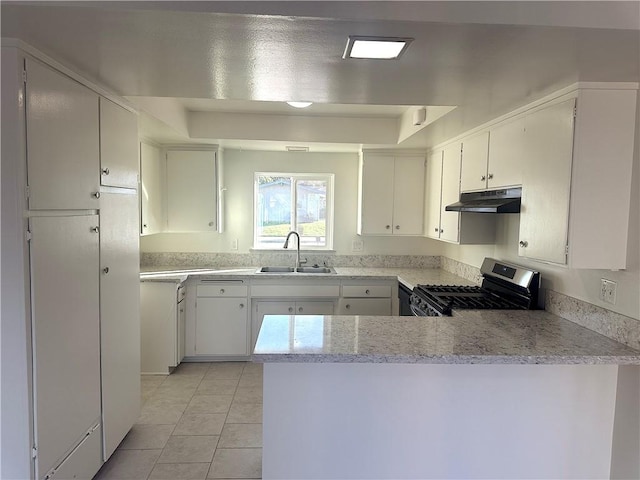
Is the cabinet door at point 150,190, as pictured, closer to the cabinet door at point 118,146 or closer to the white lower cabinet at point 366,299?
the cabinet door at point 118,146

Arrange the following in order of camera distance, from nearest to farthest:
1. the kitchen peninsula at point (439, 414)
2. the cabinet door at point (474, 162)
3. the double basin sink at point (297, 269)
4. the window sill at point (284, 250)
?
the kitchen peninsula at point (439, 414)
the cabinet door at point (474, 162)
the double basin sink at point (297, 269)
the window sill at point (284, 250)

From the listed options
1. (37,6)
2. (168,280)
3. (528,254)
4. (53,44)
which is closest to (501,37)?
(528,254)

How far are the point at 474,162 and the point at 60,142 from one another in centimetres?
262

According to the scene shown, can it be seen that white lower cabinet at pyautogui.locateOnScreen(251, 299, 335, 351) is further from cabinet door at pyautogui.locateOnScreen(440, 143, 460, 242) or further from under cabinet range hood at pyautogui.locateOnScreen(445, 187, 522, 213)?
under cabinet range hood at pyautogui.locateOnScreen(445, 187, 522, 213)

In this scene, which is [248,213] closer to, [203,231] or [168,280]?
[203,231]

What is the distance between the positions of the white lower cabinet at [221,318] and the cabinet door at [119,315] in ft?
3.88

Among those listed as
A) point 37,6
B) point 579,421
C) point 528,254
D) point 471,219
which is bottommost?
point 579,421

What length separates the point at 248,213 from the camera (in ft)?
14.3

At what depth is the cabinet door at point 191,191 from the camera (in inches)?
156

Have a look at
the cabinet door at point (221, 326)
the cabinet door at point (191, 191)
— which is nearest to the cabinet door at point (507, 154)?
the cabinet door at point (221, 326)

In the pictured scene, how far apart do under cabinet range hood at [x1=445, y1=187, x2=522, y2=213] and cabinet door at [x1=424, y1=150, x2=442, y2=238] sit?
587 millimetres

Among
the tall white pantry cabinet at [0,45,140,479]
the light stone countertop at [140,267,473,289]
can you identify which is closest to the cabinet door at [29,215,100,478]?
the tall white pantry cabinet at [0,45,140,479]

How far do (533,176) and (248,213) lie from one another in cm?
297

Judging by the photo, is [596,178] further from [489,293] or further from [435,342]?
[489,293]
